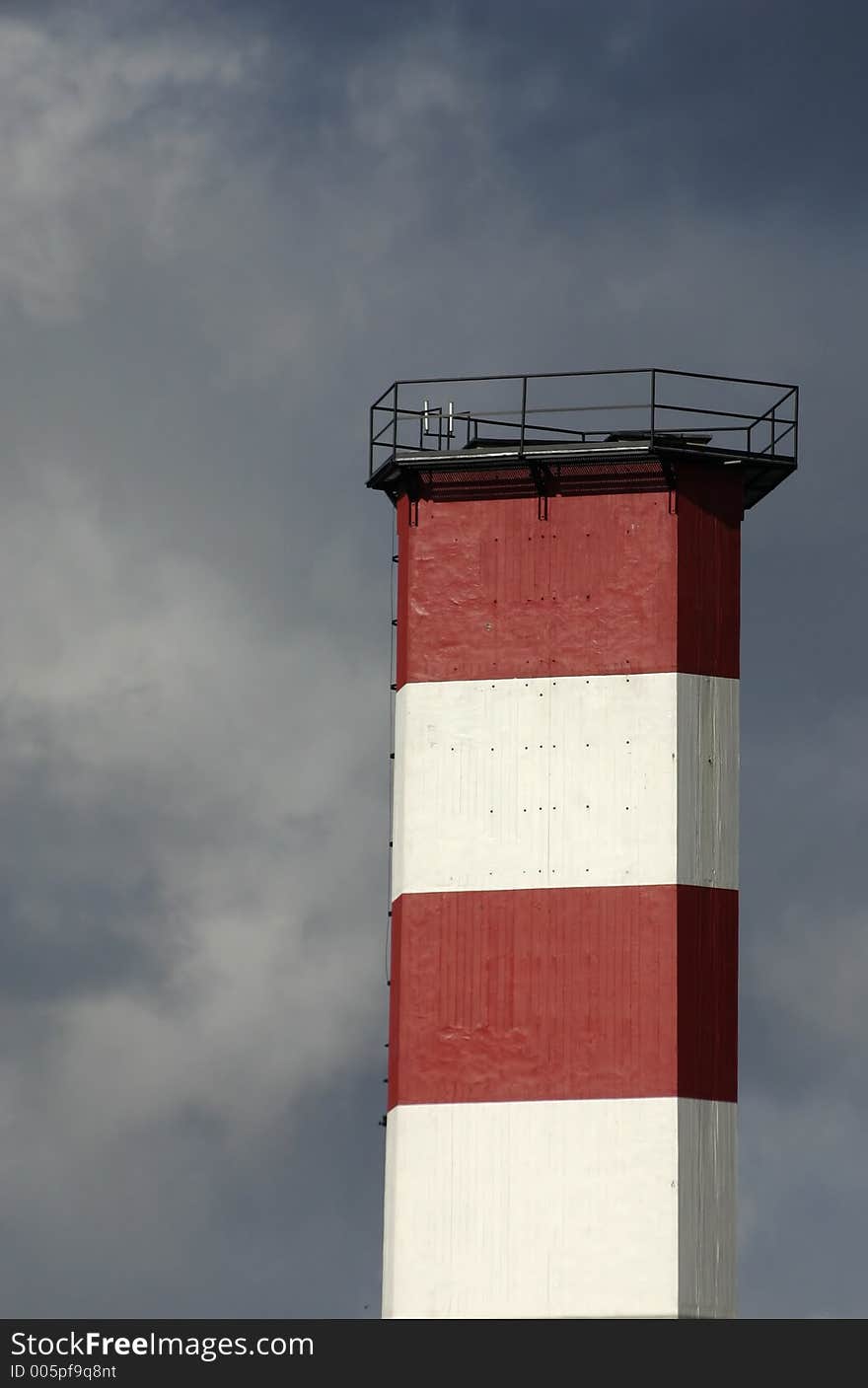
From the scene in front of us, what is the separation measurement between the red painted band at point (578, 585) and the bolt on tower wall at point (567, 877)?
3cm

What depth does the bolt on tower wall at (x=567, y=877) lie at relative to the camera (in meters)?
64.8

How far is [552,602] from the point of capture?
219 feet

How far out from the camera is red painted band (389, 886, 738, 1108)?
214ft

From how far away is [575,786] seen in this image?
2603 inches

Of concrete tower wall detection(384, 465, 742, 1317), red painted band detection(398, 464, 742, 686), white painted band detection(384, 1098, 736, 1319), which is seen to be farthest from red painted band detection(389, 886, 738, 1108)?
red painted band detection(398, 464, 742, 686)

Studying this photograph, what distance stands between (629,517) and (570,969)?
7041mm

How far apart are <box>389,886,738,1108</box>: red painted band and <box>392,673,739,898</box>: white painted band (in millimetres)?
438

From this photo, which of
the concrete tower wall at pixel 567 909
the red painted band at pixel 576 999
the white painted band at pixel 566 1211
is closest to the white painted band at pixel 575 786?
the concrete tower wall at pixel 567 909

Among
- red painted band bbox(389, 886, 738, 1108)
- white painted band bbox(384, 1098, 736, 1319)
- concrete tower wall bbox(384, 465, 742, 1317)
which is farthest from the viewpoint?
red painted band bbox(389, 886, 738, 1108)

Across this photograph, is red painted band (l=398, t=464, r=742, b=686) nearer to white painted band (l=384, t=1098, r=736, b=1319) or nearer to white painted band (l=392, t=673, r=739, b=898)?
white painted band (l=392, t=673, r=739, b=898)

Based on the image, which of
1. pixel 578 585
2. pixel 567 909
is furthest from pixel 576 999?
pixel 578 585

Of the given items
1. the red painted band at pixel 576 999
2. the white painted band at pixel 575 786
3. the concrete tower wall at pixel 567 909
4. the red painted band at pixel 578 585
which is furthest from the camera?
the red painted band at pixel 578 585

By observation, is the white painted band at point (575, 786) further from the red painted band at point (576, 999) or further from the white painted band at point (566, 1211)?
the white painted band at point (566, 1211)
